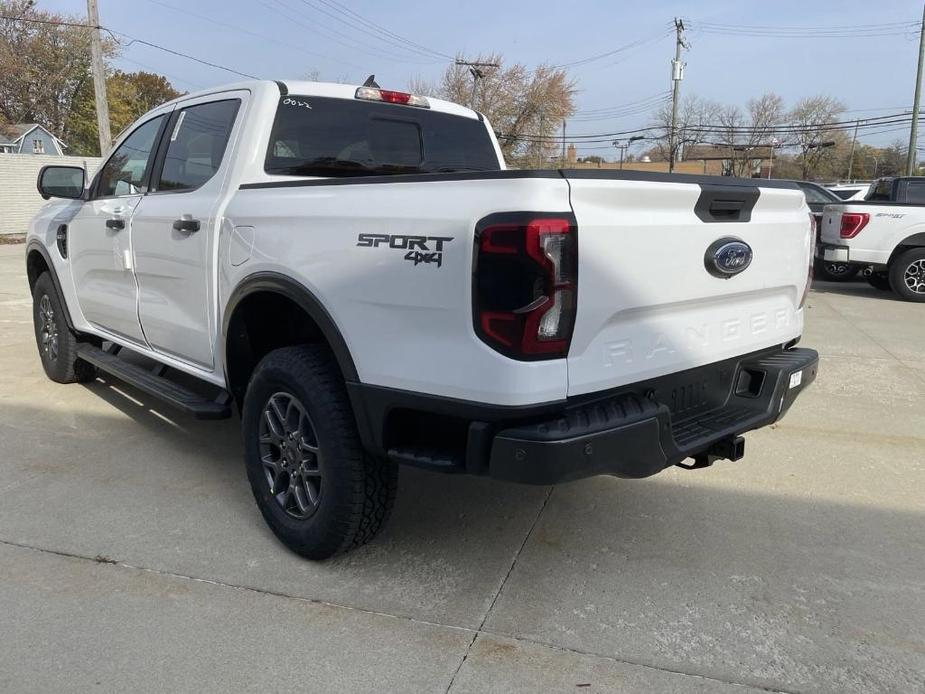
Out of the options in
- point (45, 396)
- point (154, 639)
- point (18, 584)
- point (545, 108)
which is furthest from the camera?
point (545, 108)

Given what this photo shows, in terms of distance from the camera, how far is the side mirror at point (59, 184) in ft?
16.0

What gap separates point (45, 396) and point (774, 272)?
5.09 m

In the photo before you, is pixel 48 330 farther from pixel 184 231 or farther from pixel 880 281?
pixel 880 281

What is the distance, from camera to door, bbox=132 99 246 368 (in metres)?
3.51

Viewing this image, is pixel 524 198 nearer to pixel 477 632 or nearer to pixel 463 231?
pixel 463 231

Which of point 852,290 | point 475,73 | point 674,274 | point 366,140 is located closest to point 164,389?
point 366,140

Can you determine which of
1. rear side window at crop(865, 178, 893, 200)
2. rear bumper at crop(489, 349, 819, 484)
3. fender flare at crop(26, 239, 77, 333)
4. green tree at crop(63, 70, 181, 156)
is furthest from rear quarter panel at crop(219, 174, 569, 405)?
green tree at crop(63, 70, 181, 156)

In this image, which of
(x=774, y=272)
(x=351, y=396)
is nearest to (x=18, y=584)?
(x=351, y=396)

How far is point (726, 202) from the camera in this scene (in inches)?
108

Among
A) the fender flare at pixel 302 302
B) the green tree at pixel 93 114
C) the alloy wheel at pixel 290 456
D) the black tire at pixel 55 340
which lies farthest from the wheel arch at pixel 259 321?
the green tree at pixel 93 114

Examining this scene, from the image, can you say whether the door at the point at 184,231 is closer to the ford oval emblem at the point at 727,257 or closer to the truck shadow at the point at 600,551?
the truck shadow at the point at 600,551

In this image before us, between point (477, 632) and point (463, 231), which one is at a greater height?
point (463, 231)

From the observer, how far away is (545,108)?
45.9 m

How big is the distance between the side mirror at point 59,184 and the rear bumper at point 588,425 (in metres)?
3.40
